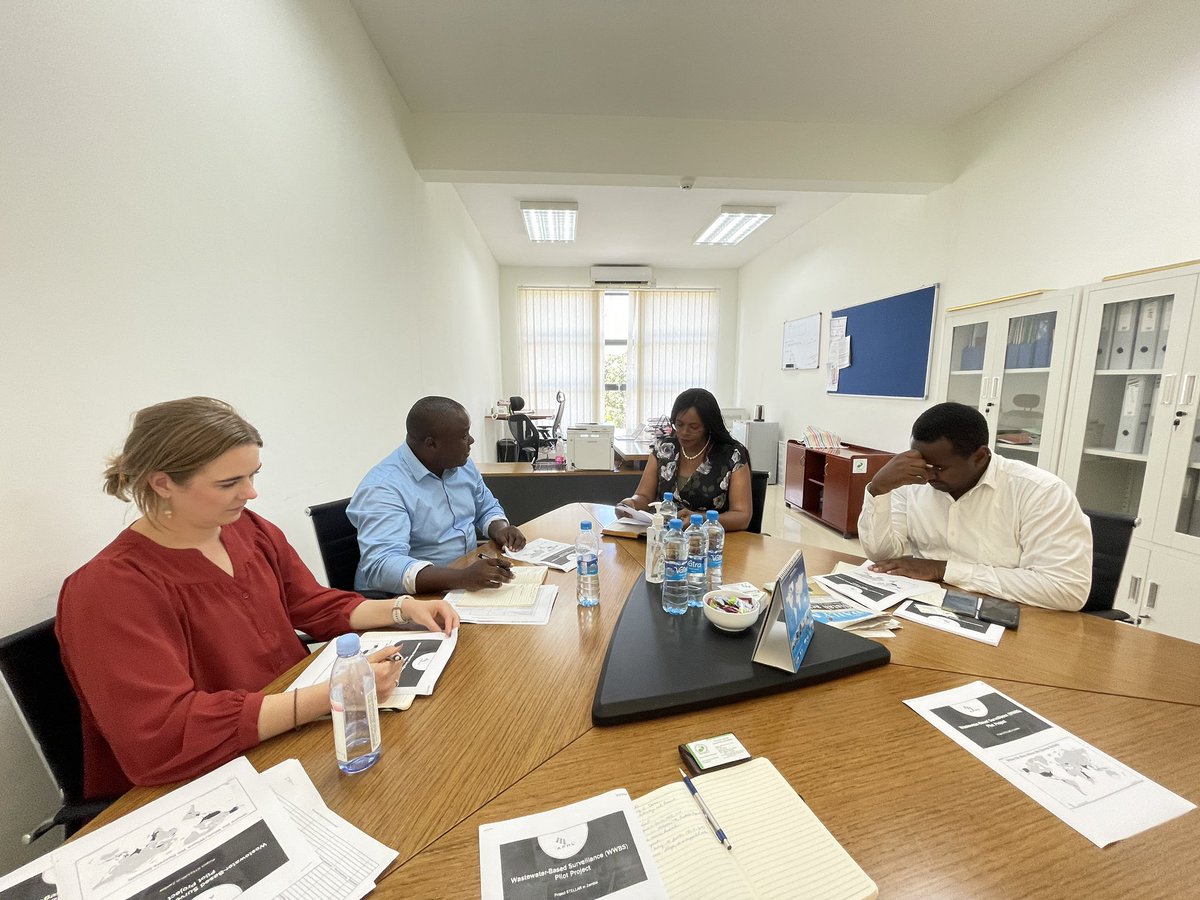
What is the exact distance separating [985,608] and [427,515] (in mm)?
1783

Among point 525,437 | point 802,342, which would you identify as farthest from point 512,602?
point 802,342

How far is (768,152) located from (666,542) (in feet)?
10.5

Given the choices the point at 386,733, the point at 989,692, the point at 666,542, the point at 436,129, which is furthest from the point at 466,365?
the point at 989,692

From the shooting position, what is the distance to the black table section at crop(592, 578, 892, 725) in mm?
887

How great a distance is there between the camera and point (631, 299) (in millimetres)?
7082

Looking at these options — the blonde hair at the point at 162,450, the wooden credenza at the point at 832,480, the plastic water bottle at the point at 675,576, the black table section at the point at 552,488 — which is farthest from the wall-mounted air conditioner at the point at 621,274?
the blonde hair at the point at 162,450

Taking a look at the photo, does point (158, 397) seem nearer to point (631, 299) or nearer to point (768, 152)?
point (768, 152)

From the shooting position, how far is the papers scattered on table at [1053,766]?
67cm

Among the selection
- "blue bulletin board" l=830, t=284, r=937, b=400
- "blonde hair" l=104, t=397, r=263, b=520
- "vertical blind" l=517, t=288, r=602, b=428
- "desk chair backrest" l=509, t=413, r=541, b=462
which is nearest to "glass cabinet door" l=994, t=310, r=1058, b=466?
"blue bulletin board" l=830, t=284, r=937, b=400

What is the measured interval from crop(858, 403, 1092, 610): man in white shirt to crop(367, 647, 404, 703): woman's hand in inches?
57.3

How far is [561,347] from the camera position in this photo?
714 cm

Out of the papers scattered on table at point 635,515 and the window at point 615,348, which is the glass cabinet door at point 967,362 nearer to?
the papers scattered on table at point 635,515

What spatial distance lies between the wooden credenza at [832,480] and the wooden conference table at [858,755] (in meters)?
2.85

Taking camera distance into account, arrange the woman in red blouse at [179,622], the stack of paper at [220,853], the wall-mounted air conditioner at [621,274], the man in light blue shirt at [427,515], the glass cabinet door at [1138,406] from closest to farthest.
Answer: the stack of paper at [220,853]
the woman in red blouse at [179,622]
the man in light blue shirt at [427,515]
the glass cabinet door at [1138,406]
the wall-mounted air conditioner at [621,274]
